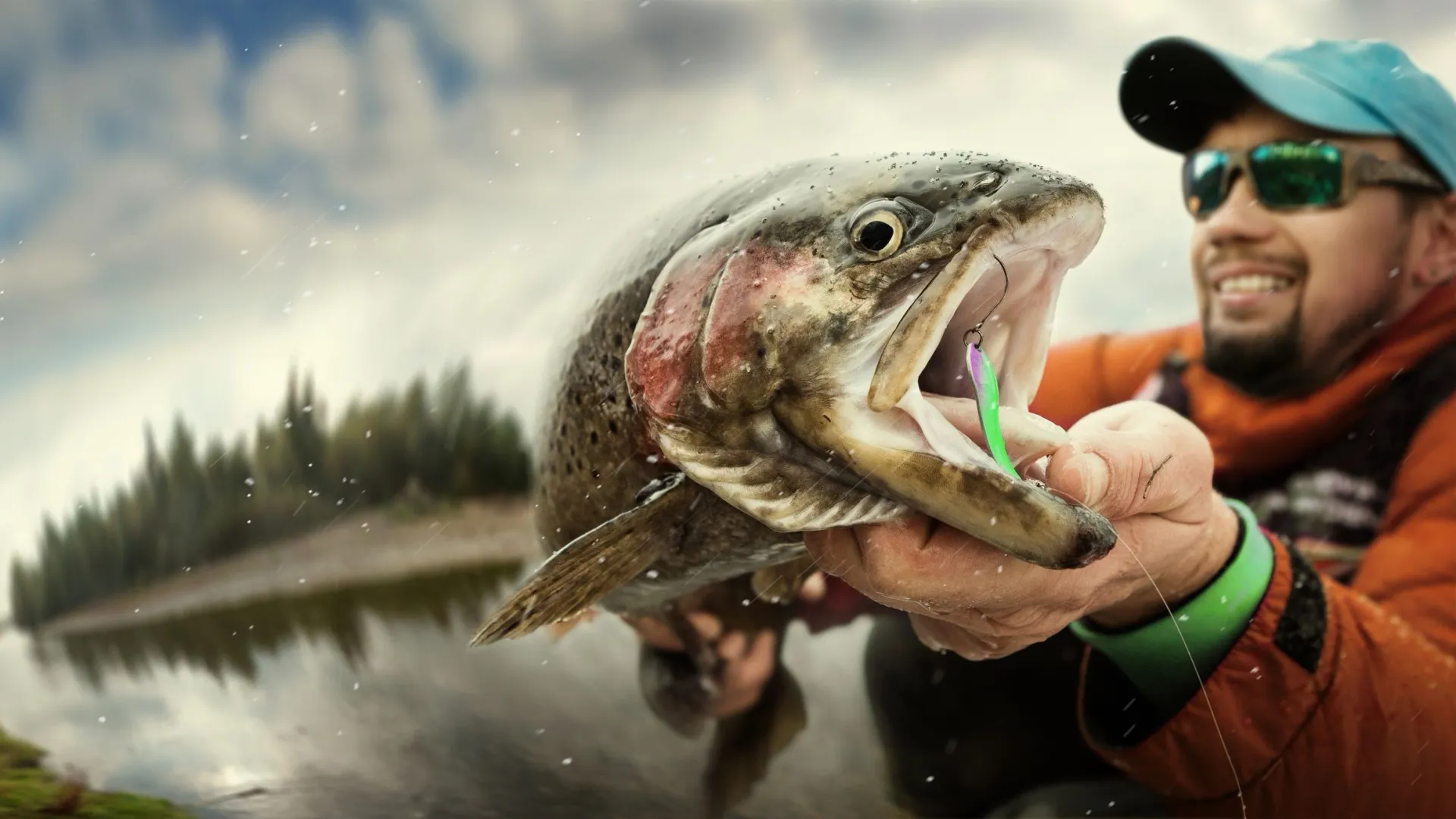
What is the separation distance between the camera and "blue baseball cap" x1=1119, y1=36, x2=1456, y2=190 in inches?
34.9

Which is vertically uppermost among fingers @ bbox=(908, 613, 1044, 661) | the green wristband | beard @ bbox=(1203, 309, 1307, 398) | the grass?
beard @ bbox=(1203, 309, 1307, 398)

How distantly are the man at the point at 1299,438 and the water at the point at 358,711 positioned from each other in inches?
6.7

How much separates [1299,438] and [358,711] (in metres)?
1.06

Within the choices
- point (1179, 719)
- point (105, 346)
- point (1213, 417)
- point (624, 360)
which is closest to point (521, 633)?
point (624, 360)

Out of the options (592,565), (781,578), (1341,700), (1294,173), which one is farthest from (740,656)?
(1294,173)

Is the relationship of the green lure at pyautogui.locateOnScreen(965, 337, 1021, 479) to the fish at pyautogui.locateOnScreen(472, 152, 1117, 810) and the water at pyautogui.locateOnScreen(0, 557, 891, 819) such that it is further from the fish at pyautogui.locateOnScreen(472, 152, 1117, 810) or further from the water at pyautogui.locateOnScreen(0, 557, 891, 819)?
the water at pyautogui.locateOnScreen(0, 557, 891, 819)

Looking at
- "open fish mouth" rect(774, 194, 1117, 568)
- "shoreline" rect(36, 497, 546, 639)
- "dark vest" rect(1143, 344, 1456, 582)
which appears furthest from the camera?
"dark vest" rect(1143, 344, 1456, 582)

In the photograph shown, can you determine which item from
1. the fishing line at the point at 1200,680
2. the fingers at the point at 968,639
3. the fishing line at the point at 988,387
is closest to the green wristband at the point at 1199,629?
the fishing line at the point at 1200,680

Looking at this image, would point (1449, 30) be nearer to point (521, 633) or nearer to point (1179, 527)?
point (1179, 527)

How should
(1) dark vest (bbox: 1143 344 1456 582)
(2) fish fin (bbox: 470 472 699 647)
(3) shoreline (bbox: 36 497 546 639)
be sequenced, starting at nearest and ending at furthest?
(2) fish fin (bbox: 470 472 699 647), (3) shoreline (bbox: 36 497 546 639), (1) dark vest (bbox: 1143 344 1456 582)

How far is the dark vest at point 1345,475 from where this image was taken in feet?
3.08

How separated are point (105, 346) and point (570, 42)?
1.81 feet

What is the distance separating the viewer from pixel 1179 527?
724 mm

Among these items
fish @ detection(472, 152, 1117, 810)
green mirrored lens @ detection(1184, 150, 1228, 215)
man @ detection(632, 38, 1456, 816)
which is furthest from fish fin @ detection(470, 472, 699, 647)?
green mirrored lens @ detection(1184, 150, 1228, 215)
